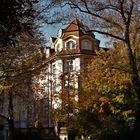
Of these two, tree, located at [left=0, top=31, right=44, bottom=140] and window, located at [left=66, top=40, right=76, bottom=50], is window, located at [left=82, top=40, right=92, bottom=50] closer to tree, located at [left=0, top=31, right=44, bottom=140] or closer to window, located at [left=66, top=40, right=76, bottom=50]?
window, located at [left=66, top=40, right=76, bottom=50]

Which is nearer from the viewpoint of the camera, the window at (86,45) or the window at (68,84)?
the window at (68,84)

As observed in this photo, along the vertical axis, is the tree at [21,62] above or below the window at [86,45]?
below

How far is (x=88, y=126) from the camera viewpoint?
138 feet

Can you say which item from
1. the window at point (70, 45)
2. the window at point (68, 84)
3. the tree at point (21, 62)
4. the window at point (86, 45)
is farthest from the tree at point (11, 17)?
the window at point (86, 45)

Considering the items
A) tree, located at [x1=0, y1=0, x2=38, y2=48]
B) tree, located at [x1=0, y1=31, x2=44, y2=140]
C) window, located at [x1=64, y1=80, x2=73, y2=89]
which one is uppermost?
window, located at [x1=64, y1=80, x2=73, y2=89]

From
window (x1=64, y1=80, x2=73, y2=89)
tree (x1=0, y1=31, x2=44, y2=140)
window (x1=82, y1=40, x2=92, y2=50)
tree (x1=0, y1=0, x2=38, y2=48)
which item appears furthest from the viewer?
window (x1=82, y1=40, x2=92, y2=50)

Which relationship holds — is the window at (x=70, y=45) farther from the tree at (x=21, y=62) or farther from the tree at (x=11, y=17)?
the tree at (x=11, y=17)

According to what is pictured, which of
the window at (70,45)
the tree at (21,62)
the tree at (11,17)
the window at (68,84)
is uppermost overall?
the window at (70,45)

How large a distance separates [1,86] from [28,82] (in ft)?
7.26

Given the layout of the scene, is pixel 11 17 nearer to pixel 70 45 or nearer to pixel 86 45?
pixel 70 45

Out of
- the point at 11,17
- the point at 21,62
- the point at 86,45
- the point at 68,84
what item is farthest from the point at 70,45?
the point at 11,17

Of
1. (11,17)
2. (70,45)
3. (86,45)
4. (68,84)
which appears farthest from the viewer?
(86,45)

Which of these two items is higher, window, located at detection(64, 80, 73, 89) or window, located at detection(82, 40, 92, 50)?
window, located at detection(82, 40, 92, 50)

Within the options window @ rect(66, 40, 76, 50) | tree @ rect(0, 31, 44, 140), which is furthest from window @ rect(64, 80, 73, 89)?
window @ rect(66, 40, 76, 50)
